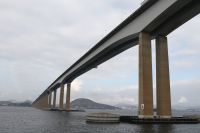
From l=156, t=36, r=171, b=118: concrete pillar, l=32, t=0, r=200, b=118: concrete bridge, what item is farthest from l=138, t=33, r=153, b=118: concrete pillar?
l=156, t=36, r=171, b=118: concrete pillar

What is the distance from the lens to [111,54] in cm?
8188

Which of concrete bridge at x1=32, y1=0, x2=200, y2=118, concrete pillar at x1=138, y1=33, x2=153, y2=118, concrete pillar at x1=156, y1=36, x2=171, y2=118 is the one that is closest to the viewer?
concrete bridge at x1=32, y1=0, x2=200, y2=118

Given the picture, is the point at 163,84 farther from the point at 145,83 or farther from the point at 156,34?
the point at 156,34

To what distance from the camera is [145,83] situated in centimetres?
5294

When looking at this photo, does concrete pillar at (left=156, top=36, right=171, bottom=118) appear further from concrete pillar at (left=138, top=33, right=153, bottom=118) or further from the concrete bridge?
concrete pillar at (left=138, top=33, right=153, bottom=118)

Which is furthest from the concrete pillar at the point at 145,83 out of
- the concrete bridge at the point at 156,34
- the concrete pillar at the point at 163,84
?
the concrete pillar at the point at 163,84

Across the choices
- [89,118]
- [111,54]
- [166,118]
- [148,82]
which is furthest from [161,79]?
[111,54]

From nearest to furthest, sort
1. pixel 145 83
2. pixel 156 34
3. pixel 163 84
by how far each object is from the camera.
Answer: pixel 145 83, pixel 163 84, pixel 156 34

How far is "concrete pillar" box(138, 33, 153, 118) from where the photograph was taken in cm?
5228

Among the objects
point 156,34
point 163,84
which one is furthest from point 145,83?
point 156,34

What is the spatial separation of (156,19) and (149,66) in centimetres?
884

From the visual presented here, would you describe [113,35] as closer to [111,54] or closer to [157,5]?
[111,54]

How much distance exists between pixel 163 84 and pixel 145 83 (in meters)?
4.89

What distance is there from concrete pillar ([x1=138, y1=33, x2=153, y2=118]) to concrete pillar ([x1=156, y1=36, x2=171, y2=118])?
10.5 ft
